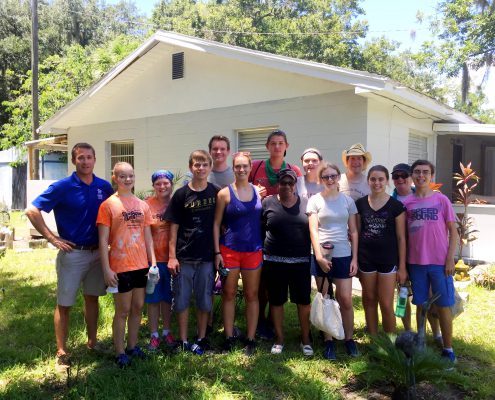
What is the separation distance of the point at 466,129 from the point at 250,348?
6363mm

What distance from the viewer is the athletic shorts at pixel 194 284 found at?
387 centimetres

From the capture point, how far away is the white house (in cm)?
689

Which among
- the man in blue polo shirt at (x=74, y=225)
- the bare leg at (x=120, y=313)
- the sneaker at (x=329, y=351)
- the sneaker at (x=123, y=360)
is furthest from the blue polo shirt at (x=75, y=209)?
the sneaker at (x=329, y=351)

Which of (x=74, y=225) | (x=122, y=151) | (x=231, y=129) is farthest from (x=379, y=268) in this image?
(x=122, y=151)

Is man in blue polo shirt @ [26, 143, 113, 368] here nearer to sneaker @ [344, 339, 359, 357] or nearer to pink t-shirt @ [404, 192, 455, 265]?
sneaker @ [344, 339, 359, 357]

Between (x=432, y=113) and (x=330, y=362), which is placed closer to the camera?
(x=330, y=362)

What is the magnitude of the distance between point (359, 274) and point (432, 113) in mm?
5362

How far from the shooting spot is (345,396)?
3375mm

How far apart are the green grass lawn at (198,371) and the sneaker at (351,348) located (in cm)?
6

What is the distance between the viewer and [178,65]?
9.48 m

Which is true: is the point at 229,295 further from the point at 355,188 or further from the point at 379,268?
the point at 355,188

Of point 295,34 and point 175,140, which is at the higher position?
point 295,34

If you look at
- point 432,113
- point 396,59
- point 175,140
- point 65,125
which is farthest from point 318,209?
point 396,59

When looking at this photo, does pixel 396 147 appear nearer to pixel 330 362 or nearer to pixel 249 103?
pixel 249 103
